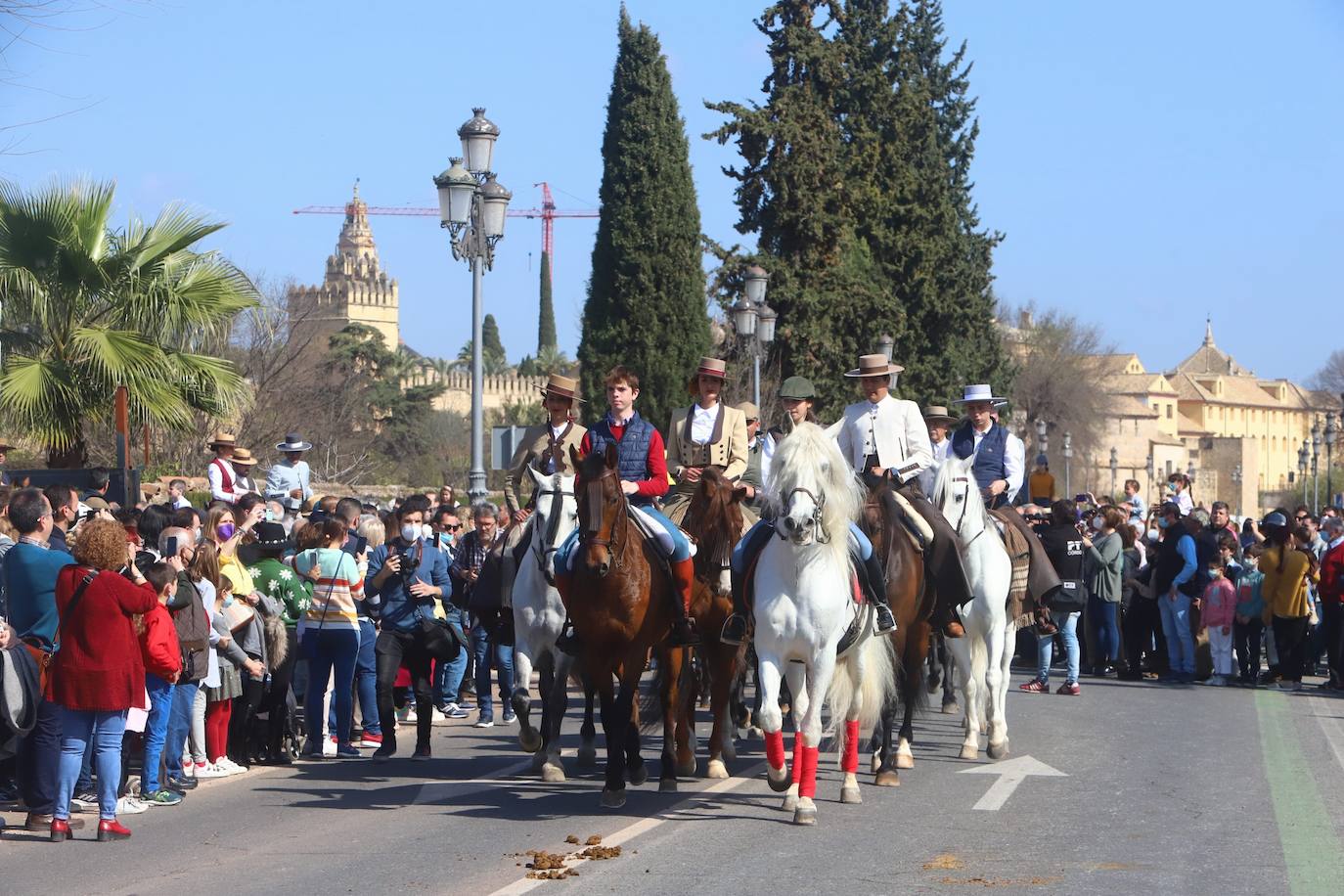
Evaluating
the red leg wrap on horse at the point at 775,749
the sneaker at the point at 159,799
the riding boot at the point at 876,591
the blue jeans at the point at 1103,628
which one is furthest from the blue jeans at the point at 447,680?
the blue jeans at the point at 1103,628

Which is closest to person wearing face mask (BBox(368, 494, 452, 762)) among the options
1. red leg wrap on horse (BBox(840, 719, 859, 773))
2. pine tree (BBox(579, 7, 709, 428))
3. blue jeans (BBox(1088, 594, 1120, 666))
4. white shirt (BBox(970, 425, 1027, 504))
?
red leg wrap on horse (BBox(840, 719, 859, 773))

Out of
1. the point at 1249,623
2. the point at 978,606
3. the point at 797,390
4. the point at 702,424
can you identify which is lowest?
the point at 1249,623

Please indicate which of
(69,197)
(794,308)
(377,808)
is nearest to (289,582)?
(377,808)

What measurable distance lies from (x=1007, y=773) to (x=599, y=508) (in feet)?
13.8

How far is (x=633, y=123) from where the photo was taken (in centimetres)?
4475

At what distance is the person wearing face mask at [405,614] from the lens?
13906 millimetres

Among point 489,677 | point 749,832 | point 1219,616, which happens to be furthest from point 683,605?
point 1219,616

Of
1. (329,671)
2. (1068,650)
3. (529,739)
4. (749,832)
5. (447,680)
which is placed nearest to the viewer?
(749,832)

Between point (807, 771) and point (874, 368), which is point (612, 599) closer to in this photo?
point (807, 771)

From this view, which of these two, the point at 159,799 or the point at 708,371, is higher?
the point at 708,371

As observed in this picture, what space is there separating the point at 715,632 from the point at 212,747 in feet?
13.4

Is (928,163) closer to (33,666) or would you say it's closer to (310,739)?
(310,739)

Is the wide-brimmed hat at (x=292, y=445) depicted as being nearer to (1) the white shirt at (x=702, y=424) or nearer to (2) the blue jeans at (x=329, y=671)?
(2) the blue jeans at (x=329, y=671)

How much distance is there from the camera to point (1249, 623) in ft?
71.9
